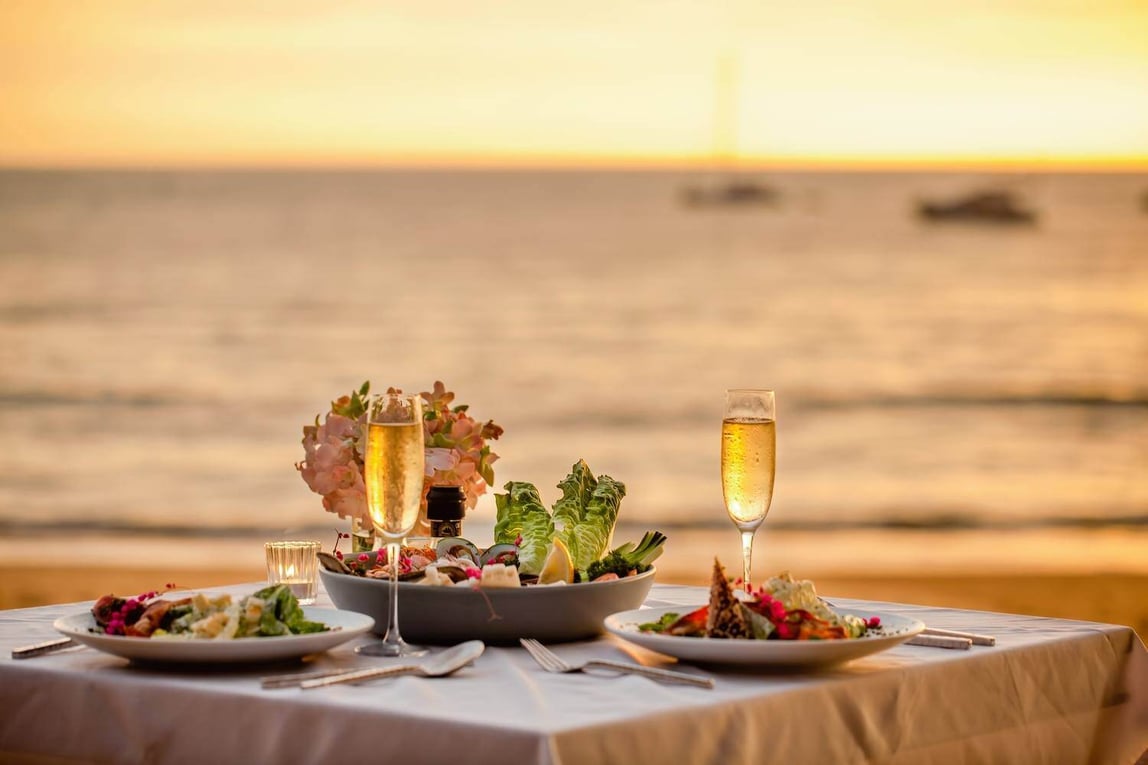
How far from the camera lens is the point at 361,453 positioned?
93.8 inches

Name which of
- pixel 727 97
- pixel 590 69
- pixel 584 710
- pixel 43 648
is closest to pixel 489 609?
pixel 584 710

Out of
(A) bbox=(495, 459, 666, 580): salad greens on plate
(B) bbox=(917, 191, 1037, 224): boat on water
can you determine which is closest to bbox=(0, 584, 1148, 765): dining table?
(A) bbox=(495, 459, 666, 580): salad greens on plate

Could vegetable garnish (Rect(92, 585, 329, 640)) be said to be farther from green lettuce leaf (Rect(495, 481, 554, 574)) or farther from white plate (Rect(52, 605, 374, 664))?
green lettuce leaf (Rect(495, 481, 554, 574))

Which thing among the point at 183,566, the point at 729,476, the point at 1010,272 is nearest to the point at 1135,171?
the point at 1010,272

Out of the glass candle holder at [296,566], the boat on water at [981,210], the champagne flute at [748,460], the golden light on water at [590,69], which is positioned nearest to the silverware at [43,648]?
the glass candle holder at [296,566]

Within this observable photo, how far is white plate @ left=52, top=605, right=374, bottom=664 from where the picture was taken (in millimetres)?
1746

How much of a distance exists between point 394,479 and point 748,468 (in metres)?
0.58

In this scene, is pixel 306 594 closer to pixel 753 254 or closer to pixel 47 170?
pixel 753 254

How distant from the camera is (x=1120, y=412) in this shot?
51.2 feet

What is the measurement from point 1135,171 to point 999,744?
35713mm

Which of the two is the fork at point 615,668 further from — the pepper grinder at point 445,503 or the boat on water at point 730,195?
the boat on water at point 730,195

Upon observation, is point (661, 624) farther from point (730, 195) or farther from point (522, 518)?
point (730, 195)

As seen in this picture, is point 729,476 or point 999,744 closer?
point 999,744

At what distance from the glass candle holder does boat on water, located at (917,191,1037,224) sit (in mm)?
30721
